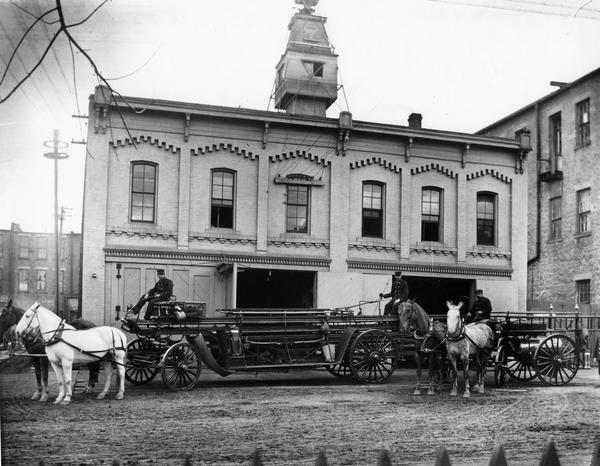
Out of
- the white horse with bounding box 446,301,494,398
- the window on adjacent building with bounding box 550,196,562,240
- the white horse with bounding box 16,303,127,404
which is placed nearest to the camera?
the white horse with bounding box 16,303,127,404

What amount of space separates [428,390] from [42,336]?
6.55m

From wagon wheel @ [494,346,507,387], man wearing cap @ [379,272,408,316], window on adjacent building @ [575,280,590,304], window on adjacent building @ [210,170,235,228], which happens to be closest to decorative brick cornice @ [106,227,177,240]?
window on adjacent building @ [210,170,235,228]

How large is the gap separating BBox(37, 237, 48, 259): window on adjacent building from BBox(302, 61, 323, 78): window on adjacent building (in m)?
3.63

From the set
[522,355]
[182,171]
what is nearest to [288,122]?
[182,171]

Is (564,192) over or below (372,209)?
over

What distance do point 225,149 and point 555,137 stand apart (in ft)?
23.7

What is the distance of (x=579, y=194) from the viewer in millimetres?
10734

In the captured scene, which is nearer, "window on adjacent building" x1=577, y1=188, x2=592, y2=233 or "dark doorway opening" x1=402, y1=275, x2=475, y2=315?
"window on adjacent building" x1=577, y1=188, x2=592, y2=233

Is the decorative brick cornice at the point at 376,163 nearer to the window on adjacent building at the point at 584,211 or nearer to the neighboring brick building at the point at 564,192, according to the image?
the neighboring brick building at the point at 564,192

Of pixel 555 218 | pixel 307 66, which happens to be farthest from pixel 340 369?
pixel 307 66

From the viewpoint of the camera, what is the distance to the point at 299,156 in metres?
10.0

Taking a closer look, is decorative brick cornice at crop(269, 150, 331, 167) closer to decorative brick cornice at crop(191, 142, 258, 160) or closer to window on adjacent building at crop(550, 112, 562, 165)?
decorative brick cornice at crop(191, 142, 258, 160)

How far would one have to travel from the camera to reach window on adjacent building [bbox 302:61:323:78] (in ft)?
25.2

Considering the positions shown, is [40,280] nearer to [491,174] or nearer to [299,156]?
[299,156]
